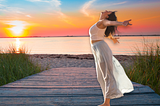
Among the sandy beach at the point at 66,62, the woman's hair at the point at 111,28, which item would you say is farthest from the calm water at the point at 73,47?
the sandy beach at the point at 66,62

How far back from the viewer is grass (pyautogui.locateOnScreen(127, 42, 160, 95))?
3.85 metres

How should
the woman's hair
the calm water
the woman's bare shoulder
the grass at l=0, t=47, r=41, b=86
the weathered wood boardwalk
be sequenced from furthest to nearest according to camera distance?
1. the calm water
2. the grass at l=0, t=47, r=41, b=86
3. the weathered wood boardwalk
4. the woman's hair
5. the woman's bare shoulder

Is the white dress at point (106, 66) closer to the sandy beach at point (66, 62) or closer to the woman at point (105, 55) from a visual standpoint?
the woman at point (105, 55)

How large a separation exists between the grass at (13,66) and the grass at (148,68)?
360cm

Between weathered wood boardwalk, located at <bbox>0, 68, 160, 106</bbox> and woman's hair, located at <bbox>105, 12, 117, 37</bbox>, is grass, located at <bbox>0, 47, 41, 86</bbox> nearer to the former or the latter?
weathered wood boardwalk, located at <bbox>0, 68, 160, 106</bbox>

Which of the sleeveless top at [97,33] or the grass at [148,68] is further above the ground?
the sleeveless top at [97,33]

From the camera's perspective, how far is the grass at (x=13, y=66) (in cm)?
425

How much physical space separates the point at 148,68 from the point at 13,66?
452 centimetres

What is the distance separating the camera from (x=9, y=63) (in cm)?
475

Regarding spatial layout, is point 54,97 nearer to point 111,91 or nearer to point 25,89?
point 25,89

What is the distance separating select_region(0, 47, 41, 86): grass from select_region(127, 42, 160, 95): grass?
3.60 meters

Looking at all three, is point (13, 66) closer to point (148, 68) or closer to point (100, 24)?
point (100, 24)

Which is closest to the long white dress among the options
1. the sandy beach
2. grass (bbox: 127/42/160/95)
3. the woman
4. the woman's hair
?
the woman

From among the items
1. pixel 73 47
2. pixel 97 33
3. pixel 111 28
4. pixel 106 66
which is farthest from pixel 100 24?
pixel 73 47
